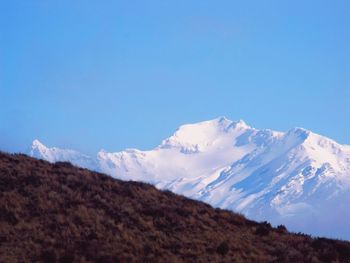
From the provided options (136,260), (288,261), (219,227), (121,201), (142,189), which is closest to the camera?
(136,260)

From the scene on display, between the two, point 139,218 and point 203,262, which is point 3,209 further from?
point 203,262

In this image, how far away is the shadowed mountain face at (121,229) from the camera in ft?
86.6

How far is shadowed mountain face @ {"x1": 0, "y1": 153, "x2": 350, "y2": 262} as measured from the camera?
26.4 meters

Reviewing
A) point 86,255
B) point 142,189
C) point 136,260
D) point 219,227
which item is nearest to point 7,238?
point 86,255

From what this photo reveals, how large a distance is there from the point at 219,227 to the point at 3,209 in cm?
994

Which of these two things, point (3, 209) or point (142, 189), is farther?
point (142, 189)

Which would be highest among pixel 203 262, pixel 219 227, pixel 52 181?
pixel 52 181

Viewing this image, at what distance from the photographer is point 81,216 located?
2989cm

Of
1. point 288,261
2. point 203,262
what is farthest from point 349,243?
point 203,262

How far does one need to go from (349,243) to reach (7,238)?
16.2 m

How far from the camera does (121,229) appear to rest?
29031mm

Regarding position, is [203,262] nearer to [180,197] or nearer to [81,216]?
[81,216]

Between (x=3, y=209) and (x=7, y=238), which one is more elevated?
(x=3, y=209)

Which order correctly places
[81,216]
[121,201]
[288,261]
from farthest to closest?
[121,201], [81,216], [288,261]
